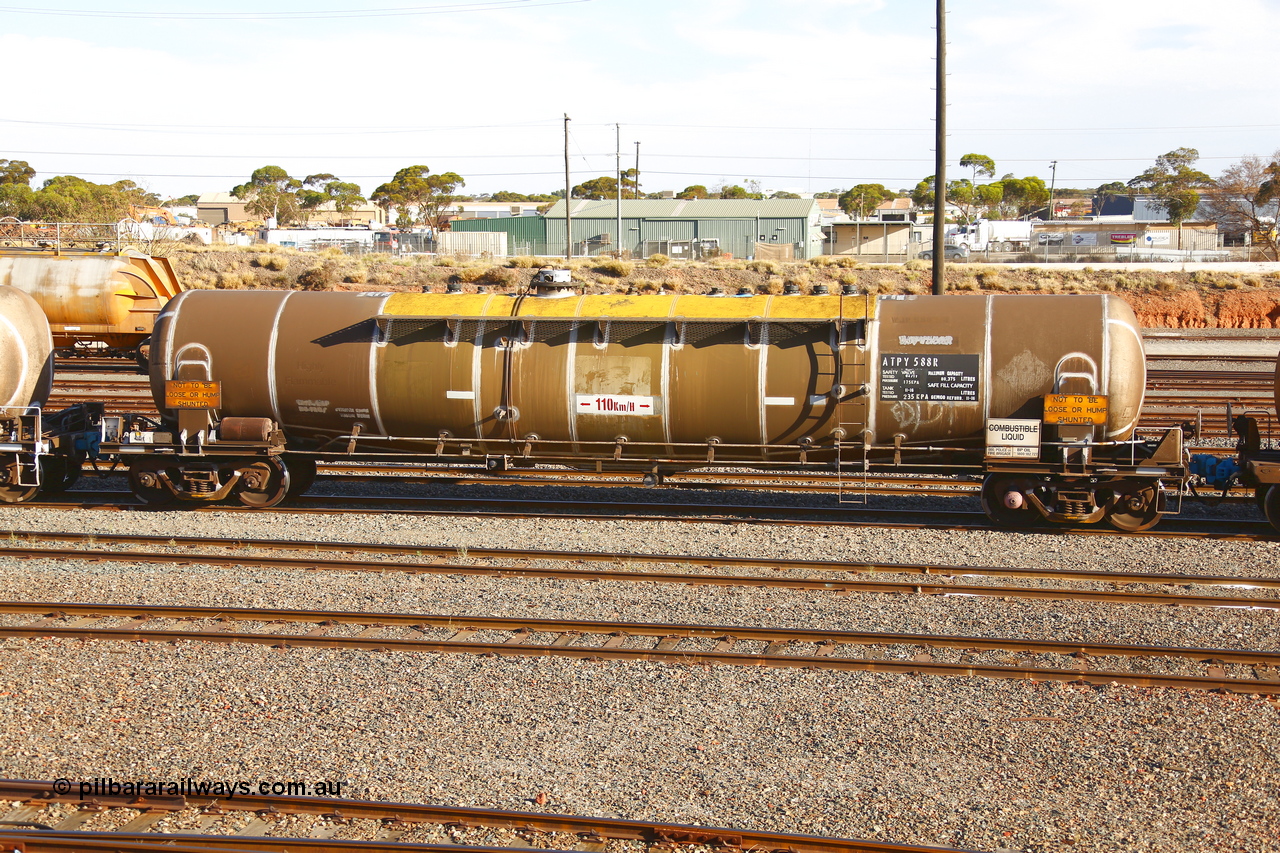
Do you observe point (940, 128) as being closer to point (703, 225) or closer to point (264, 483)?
point (264, 483)

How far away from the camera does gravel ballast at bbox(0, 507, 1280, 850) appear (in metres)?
7.30

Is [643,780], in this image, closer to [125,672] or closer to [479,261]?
[125,672]

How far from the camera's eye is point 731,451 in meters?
14.8

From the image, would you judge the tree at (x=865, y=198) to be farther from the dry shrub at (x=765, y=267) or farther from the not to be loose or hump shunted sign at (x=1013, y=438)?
the not to be loose or hump shunted sign at (x=1013, y=438)

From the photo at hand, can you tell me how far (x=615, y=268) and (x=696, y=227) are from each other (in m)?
17.0

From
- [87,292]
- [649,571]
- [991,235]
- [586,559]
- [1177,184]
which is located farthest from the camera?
[1177,184]

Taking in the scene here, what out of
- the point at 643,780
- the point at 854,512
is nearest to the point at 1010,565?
the point at 854,512

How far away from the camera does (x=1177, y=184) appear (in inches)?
4220

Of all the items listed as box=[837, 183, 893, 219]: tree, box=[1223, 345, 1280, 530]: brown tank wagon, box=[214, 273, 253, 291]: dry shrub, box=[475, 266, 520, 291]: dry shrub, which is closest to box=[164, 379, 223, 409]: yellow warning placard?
box=[1223, 345, 1280, 530]: brown tank wagon

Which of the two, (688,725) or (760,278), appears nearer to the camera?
(688,725)

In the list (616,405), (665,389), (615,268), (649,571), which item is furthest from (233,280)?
(649,571)

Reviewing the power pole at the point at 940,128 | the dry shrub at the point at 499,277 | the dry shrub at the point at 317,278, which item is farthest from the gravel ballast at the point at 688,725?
the dry shrub at the point at 317,278

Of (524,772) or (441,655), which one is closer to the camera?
(524,772)

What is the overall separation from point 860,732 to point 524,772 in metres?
2.86
